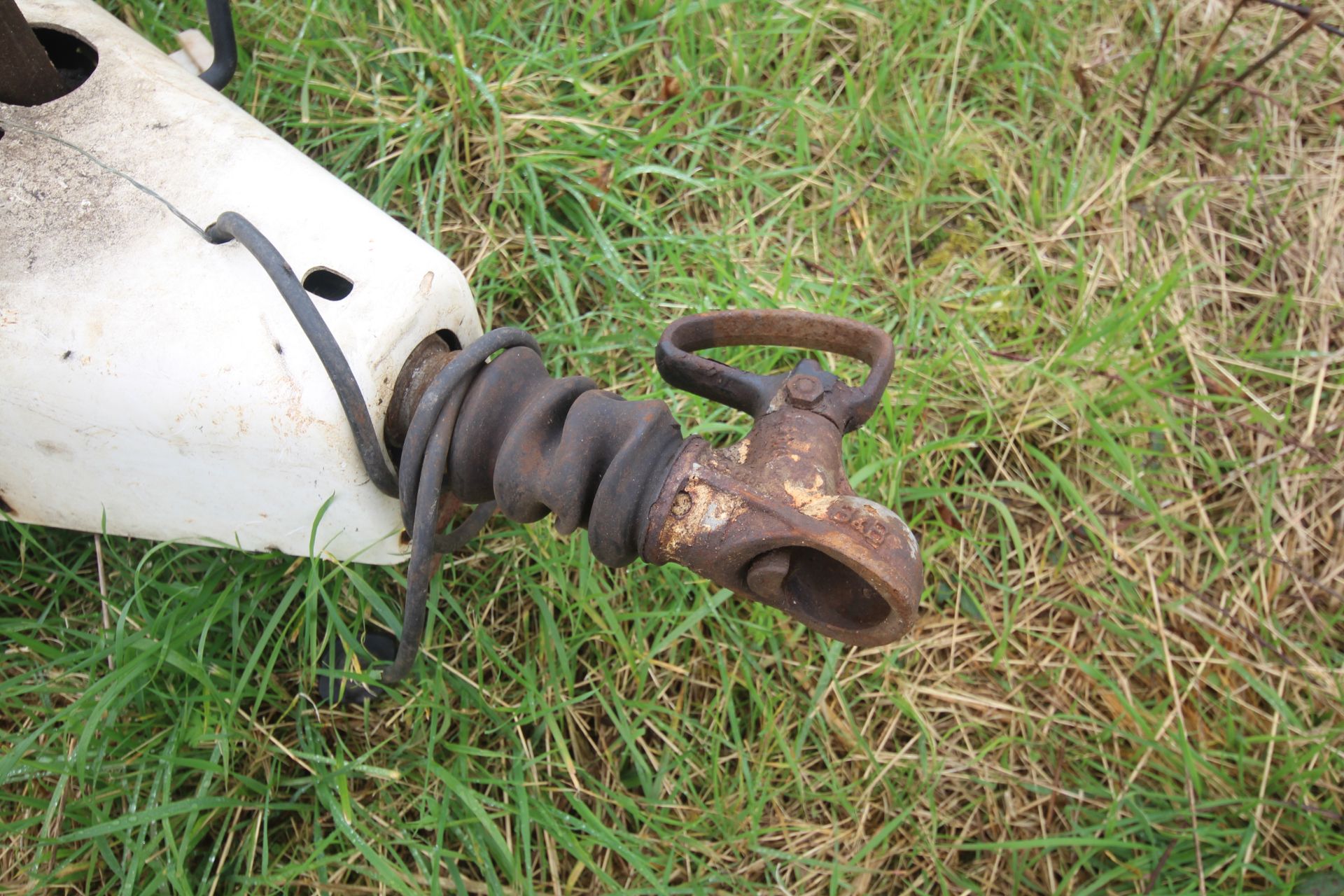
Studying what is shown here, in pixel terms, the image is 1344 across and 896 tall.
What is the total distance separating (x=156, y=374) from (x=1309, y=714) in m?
2.00

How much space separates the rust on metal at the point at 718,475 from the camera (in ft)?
3.43

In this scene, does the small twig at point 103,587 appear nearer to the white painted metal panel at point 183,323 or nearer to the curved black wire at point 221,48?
the white painted metal panel at point 183,323

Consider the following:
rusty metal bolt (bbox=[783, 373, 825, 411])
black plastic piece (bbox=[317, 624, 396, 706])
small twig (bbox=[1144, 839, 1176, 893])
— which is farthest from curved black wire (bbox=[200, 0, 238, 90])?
small twig (bbox=[1144, 839, 1176, 893])

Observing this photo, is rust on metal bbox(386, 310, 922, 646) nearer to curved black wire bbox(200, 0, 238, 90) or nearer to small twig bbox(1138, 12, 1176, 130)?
curved black wire bbox(200, 0, 238, 90)

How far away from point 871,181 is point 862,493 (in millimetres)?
743

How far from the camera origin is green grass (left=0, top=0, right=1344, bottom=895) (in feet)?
5.04

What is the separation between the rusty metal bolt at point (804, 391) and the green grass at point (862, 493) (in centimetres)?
60

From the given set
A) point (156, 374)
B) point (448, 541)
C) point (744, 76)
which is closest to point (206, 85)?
point (156, 374)

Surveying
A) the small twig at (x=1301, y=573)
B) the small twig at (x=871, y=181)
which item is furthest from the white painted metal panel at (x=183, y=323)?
the small twig at (x=1301, y=573)

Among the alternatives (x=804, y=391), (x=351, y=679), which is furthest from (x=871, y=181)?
(x=351, y=679)

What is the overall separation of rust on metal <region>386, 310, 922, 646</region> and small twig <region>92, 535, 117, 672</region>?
68cm

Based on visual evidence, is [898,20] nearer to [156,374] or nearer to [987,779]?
[987,779]

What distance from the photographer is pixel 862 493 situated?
177 centimetres

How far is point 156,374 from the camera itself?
3.91ft
